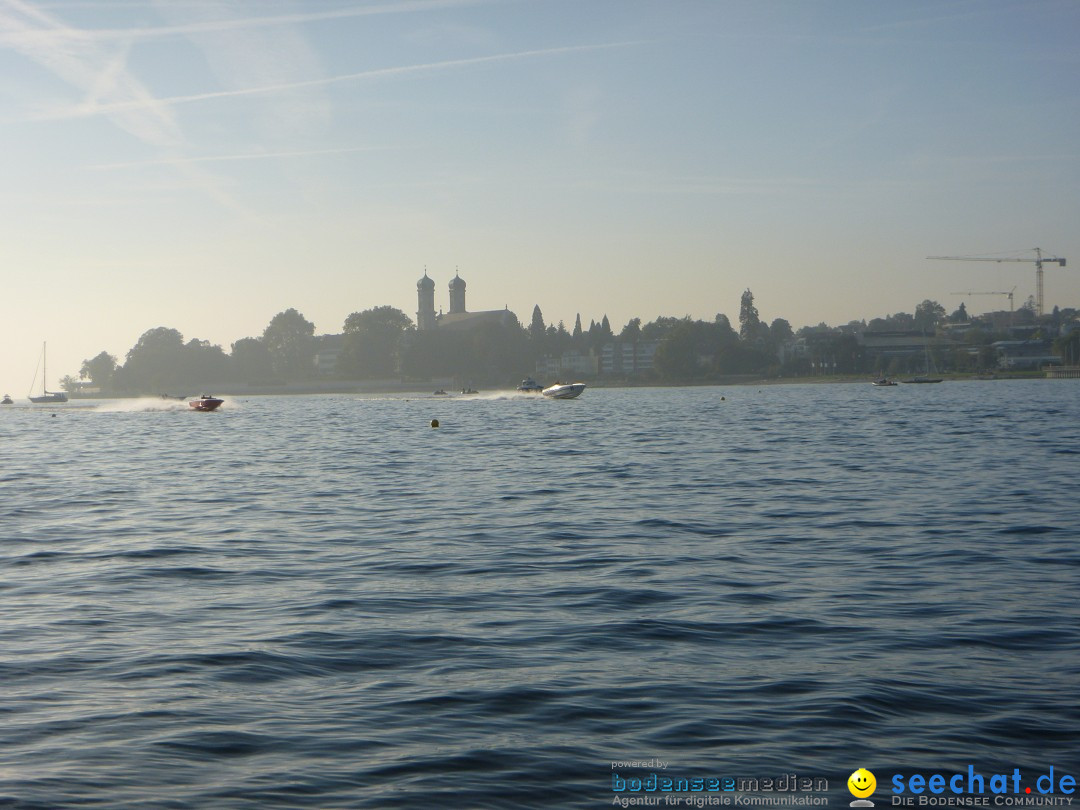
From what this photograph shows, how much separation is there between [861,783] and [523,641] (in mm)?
5326

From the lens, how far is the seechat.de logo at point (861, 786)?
8.27 metres

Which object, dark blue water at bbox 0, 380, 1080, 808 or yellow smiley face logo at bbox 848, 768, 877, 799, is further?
dark blue water at bbox 0, 380, 1080, 808

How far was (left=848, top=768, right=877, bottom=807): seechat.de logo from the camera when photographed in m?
8.27

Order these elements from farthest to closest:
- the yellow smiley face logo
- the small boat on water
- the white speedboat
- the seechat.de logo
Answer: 1. the white speedboat
2. the small boat on water
3. the yellow smiley face logo
4. the seechat.de logo

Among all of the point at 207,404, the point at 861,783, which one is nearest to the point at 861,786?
the point at 861,783

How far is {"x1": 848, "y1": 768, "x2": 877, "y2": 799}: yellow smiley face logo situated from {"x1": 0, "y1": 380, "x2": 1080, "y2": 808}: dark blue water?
11cm

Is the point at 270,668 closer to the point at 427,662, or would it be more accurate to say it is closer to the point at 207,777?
the point at 427,662

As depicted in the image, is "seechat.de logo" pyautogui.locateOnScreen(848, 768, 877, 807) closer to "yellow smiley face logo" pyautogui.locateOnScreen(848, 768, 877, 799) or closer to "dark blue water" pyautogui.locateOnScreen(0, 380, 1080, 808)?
"yellow smiley face logo" pyautogui.locateOnScreen(848, 768, 877, 799)

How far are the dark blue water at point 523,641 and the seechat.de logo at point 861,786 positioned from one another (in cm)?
11

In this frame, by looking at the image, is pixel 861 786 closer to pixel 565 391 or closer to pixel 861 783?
pixel 861 783

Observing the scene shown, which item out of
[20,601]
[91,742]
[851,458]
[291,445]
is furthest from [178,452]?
[91,742]

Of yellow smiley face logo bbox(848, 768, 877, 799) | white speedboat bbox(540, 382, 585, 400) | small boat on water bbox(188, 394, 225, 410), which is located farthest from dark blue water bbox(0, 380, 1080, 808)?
white speedboat bbox(540, 382, 585, 400)

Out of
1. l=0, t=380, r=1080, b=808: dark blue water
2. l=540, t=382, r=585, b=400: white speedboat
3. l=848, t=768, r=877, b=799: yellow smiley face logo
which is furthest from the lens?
l=540, t=382, r=585, b=400: white speedboat

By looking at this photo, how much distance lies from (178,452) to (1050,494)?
133 ft
